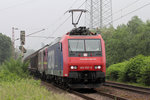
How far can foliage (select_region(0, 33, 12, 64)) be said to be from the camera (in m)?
65.1

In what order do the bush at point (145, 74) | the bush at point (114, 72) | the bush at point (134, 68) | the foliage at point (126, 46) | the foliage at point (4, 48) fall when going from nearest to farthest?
the bush at point (145, 74), the bush at point (134, 68), the bush at point (114, 72), the foliage at point (126, 46), the foliage at point (4, 48)

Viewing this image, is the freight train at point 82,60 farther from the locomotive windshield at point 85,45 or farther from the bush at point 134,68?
the bush at point 134,68

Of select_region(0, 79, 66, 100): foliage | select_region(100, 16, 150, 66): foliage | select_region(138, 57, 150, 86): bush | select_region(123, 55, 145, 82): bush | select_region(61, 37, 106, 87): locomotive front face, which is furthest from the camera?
select_region(100, 16, 150, 66): foliage

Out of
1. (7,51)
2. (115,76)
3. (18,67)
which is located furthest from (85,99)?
(7,51)

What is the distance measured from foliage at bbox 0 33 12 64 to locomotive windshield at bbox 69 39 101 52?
178ft

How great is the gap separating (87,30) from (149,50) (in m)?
22.7

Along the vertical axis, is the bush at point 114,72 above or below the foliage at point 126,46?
below

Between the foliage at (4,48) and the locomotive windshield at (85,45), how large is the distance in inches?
2134

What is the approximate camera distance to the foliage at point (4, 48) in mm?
65062

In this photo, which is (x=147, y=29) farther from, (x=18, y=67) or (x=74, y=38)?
(x=74, y=38)

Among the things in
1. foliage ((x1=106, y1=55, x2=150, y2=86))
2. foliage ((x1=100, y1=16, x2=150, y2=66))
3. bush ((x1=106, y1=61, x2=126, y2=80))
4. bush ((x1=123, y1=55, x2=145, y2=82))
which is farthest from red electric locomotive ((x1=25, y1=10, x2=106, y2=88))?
foliage ((x1=100, y1=16, x2=150, y2=66))

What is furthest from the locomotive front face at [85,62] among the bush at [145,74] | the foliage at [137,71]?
the foliage at [137,71]

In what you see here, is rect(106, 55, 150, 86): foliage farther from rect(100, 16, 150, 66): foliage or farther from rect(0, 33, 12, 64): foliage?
rect(0, 33, 12, 64): foliage

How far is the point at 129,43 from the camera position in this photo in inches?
1474
